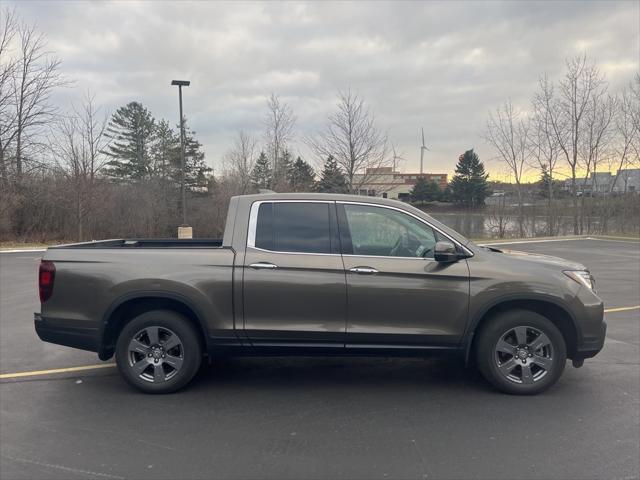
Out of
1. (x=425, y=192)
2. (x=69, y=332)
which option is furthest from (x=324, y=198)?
(x=425, y=192)

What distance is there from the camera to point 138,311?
4.39 m

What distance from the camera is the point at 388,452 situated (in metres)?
3.31

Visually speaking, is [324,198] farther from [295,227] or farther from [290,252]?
[290,252]

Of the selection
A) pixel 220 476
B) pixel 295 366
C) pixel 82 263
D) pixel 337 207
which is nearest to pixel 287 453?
pixel 220 476

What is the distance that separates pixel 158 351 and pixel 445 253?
2.72 metres

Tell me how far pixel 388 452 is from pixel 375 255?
5.42ft

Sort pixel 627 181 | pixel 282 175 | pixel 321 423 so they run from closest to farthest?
pixel 321 423 → pixel 282 175 → pixel 627 181

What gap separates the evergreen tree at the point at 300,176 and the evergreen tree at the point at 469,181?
942 inches

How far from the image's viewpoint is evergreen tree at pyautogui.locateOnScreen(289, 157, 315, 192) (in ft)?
107

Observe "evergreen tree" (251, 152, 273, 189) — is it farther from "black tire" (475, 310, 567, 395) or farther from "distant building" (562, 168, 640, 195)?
"black tire" (475, 310, 567, 395)

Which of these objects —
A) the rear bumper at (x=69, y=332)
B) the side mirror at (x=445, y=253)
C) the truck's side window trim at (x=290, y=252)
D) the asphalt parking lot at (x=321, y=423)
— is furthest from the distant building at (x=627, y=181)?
the rear bumper at (x=69, y=332)

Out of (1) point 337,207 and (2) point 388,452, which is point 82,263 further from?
(2) point 388,452

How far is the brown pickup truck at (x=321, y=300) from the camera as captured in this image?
13.7ft

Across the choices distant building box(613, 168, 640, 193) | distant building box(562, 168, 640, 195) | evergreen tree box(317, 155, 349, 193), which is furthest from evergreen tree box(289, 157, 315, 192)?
distant building box(613, 168, 640, 193)
